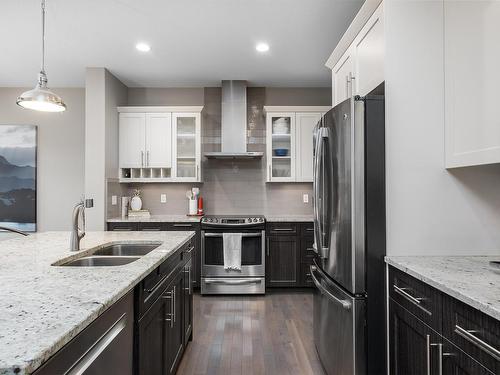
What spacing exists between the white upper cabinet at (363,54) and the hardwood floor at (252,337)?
6.52ft

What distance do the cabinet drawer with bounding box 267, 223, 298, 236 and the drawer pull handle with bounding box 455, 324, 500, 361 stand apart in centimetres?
287

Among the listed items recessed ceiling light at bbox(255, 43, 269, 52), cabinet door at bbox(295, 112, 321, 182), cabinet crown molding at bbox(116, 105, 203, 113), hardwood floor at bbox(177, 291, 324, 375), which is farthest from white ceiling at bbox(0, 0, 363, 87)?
hardwood floor at bbox(177, 291, 324, 375)

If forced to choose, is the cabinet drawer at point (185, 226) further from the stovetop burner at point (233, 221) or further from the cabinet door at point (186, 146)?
the cabinet door at point (186, 146)

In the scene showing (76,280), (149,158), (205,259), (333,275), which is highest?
(149,158)

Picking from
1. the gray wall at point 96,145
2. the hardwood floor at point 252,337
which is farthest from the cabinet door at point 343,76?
the gray wall at point 96,145

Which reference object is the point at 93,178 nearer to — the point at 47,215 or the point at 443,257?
the point at 47,215

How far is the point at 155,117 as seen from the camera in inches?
170

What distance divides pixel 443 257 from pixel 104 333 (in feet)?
5.39

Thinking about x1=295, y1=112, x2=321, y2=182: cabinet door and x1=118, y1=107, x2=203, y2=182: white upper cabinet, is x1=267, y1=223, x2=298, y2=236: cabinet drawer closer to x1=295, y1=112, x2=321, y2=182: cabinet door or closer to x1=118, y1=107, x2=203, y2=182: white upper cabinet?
x1=295, y1=112, x2=321, y2=182: cabinet door

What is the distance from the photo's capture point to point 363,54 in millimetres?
2154

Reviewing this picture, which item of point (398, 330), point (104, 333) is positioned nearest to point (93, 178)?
point (104, 333)

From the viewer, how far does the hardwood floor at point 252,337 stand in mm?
2322

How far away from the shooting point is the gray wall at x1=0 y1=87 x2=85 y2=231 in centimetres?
463

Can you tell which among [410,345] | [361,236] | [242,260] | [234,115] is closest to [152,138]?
[234,115]
